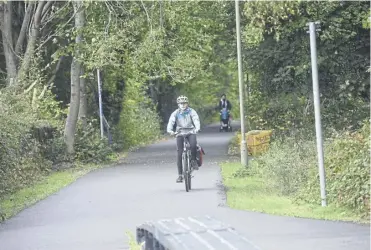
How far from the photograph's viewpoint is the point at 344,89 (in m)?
27.5

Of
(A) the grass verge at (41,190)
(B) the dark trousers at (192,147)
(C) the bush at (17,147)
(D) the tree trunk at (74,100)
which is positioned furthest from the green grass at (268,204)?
(D) the tree trunk at (74,100)

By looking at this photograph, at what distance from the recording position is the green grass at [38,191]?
1629 cm

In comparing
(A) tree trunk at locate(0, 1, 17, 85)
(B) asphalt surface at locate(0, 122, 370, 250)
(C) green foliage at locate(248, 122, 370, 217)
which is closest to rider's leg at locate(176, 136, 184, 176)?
(B) asphalt surface at locate(0, 122, 370, 250)

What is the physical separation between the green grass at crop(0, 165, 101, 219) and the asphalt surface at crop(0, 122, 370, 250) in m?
0.26

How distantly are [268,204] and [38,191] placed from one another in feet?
20.6

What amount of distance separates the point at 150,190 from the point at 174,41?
Answer: 444 inches

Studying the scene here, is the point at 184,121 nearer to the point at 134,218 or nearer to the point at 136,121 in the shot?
the point at 134,218

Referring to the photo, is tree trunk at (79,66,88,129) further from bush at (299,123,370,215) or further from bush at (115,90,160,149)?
bush at (299,123,370,215)

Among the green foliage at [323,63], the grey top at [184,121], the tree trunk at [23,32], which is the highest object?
the tree trunk at [23,32]

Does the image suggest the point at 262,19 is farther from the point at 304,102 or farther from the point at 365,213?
the point at 304,102

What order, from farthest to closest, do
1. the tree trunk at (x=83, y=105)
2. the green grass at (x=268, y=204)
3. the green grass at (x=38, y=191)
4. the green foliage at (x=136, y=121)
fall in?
1. the green foliage at (x=136, y=121)
2. the tree trunk at (x=83, y=105)
3. the green grass at (x=38, y=191)
4. the green grass at (x=268, y=204)

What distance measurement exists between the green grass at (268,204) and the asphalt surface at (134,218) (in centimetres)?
28

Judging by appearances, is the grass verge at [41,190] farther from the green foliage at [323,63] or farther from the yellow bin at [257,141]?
the green foliage at [323,63]

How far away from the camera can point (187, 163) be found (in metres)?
18.0
